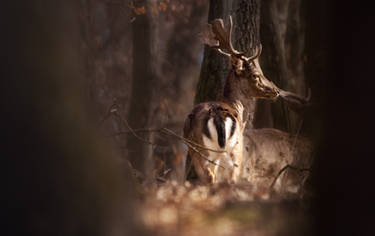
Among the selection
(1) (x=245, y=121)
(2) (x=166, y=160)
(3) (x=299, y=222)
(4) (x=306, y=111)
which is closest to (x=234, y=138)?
(1) (x=245, y=121)

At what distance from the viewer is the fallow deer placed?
309 centimetres

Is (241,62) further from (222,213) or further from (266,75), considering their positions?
(222,213)

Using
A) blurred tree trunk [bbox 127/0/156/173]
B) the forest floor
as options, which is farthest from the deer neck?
blurred tree trunk [bbox 127/0/156/173]

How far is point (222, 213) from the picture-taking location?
2012 mm

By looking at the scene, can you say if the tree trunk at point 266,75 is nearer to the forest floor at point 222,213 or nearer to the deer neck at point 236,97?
the deer neck at point 236,97

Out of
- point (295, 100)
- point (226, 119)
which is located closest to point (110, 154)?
point (226, 119)

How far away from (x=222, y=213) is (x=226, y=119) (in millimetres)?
1203

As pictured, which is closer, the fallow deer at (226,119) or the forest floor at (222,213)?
the forest floor at (222,213)

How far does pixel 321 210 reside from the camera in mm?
1331

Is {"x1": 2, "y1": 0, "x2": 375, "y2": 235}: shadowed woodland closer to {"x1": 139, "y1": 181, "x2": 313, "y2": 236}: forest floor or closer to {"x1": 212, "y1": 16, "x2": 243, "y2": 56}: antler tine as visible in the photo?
{"x1": 139, "y1": 181, "x2": 313, "y2": 236}: forest floor

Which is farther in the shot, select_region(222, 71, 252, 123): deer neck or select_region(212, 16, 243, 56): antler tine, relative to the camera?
select_region(222, 71, 252, 123): deer neck

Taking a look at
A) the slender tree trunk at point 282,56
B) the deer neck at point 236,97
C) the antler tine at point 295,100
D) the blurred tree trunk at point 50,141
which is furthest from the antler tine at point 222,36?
the blurred tree trunk at point 50,141

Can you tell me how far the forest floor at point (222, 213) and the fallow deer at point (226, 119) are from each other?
0.72 m

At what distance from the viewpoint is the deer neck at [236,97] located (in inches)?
137
